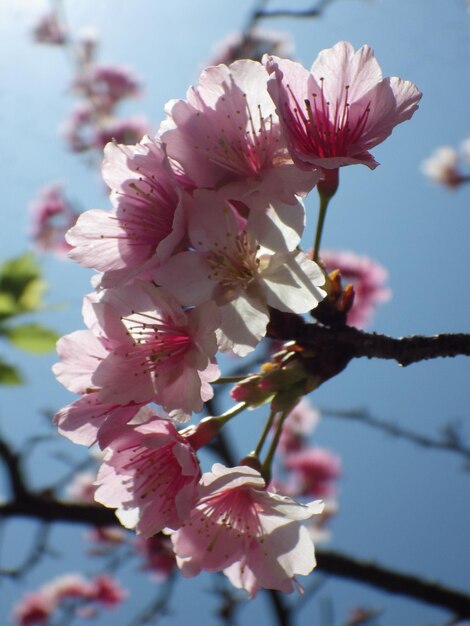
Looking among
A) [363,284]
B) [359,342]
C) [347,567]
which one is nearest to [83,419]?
[359,342]

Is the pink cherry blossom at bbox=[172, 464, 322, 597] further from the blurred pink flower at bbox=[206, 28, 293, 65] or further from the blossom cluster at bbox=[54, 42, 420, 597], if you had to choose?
the blurred pink flower at bbox=[206, 28, 293, 65]

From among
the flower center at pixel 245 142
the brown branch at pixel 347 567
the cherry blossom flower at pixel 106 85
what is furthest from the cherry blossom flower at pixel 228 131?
the cherry blossom flower at pixel 106 85

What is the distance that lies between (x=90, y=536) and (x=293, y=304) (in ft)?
13.2

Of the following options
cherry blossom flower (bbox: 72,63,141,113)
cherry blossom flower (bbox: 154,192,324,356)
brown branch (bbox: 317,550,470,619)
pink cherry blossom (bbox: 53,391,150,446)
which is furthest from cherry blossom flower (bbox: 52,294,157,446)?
cherry blossom flower (bbox: 72,63,141,113)

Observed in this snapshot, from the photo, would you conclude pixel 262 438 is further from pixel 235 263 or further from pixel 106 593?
pixel 106 593

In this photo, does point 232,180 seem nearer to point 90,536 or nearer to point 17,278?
point 17,278

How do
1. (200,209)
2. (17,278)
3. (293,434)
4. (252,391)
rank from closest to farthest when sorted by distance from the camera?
(200,209) → (252,391) → (17,278) → (293,434)

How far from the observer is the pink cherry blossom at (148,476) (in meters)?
0.91

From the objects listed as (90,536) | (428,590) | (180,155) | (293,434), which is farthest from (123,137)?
(180,155)

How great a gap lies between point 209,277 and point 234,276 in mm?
51

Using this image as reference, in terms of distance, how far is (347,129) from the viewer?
3.22ft

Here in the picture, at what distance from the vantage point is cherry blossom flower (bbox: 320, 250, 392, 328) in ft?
12.1

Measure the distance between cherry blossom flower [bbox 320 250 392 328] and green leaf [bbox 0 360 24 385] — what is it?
2.18 m

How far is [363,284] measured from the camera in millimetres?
3721
